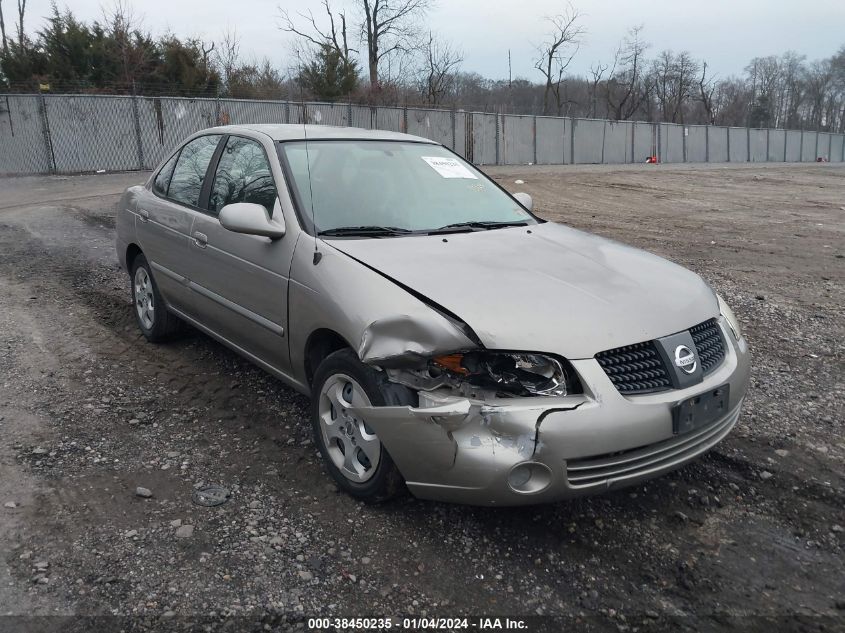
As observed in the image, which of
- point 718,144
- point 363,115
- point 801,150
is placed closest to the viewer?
point 363,115

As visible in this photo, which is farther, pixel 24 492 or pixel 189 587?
pixel 24 492

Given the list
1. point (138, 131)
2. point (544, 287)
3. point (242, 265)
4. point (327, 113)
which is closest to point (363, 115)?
point (327, 113)

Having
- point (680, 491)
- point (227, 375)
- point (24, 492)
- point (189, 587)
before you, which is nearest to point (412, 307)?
point (189, 587)

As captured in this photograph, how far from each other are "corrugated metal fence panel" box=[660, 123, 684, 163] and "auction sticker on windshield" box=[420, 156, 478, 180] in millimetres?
45456

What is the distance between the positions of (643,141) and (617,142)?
3049mm

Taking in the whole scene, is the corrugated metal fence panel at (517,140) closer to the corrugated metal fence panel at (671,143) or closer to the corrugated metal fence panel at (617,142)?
the corrugated metal fence panel at (617,142)

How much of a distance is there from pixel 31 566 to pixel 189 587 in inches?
25.5

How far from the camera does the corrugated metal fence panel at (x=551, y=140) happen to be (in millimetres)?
37000

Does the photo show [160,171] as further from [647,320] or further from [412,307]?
[647,320]

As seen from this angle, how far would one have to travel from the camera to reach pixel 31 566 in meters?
2.78

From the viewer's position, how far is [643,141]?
147 feet

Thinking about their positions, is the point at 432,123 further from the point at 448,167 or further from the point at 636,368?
the point at 636,368

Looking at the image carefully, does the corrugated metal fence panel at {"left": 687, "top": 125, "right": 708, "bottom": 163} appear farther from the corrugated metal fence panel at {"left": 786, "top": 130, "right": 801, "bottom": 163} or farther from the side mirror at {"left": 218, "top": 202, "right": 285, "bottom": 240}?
the side mirror at {"left": 218, "top": 202, "right": 285, "bottom": 240}

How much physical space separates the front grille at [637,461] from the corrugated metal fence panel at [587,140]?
126 feet
